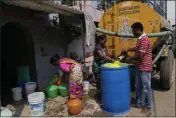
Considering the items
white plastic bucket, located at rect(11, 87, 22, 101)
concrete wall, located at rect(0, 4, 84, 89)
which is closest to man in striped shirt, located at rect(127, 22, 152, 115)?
white plastic bucket, located at rect(11, 87, 22, 101)

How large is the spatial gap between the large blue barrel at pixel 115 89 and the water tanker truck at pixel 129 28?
5.21ft

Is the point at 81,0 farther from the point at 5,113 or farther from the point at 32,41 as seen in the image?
the point at 5,113

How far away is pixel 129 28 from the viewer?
6.26m

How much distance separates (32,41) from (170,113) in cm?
462

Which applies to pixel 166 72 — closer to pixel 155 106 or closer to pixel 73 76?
pixel 155 106

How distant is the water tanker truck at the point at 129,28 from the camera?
19.9 ft

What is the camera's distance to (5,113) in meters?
4.71

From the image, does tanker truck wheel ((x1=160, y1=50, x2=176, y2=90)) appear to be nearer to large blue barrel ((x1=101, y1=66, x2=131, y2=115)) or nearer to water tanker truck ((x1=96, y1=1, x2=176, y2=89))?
water tanker truck ((x1=96, y1=1, x2=176, y2=89))

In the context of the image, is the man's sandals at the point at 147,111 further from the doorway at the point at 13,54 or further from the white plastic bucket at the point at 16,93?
the doorway at the point at 13,54

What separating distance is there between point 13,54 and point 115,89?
440 centimetres

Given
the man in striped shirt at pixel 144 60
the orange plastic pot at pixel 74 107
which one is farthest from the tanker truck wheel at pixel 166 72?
the orange plastic pot at pixel 74 107

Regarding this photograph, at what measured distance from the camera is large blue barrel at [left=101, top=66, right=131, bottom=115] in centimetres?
475

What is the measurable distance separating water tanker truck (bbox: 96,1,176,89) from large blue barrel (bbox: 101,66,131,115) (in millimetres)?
1589

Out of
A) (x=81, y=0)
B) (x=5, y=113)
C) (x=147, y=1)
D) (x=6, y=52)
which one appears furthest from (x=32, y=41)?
(x=81, y=0)
